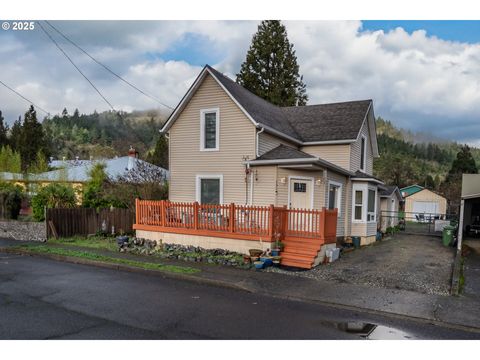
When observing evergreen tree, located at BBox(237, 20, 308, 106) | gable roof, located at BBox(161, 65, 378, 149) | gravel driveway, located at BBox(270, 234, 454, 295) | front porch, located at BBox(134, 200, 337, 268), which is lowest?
gravel driveway, located at BBox(270, 234, 454, 295)

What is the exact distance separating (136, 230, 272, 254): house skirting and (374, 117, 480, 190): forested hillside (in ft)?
187

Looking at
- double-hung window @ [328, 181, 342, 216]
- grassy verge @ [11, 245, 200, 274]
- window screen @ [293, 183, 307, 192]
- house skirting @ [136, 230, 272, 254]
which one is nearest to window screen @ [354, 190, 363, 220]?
double-hung window @ [328, 181, 342, 216]

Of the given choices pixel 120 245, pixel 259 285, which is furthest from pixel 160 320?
pixel 120 245

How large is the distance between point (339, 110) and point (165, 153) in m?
37.1

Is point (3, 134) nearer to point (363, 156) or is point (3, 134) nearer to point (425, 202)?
point (363, 156)

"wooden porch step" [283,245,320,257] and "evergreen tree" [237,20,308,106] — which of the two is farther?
"evergreen tree" [237,20,308,106]

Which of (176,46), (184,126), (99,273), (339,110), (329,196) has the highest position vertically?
(176,46)

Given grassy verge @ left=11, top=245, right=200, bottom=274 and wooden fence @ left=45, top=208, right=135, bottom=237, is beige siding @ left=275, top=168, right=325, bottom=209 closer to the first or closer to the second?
grassy verge @ left=11, top=245, right=200, bottom=274

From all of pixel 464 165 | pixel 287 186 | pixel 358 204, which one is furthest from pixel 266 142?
pixel 464 165

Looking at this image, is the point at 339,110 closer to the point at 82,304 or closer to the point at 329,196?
the point at 329,196

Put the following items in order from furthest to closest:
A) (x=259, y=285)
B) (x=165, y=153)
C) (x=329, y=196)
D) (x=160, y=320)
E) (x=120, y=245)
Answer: (x=165, y=153) < (x=329, y=196) < (x=120, y=245) < (x=259, y=285) < (x=160, y=320)

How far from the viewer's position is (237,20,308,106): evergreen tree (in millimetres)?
35031

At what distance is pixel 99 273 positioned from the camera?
9.59m

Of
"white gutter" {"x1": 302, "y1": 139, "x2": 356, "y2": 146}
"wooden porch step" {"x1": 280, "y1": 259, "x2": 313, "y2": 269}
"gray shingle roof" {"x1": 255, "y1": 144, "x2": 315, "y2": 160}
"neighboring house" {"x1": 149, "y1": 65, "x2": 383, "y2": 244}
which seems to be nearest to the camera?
"wooden porch step" {"x1": 280, "y1": 259, "x2": 313, "y2": 269}
